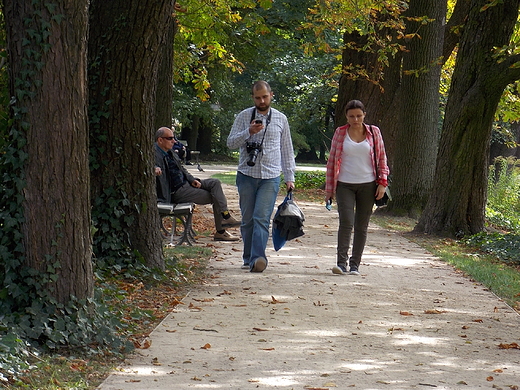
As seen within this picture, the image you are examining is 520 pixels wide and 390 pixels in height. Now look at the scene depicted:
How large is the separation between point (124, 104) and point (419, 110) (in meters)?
10.4

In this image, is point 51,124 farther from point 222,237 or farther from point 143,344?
point 222,237

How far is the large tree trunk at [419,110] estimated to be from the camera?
1758 centimetres

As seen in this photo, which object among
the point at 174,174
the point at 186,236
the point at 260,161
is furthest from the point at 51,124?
the point at 174,174

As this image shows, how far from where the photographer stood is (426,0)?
17.6 meters

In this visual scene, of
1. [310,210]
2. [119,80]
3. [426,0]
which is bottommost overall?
[310,210]

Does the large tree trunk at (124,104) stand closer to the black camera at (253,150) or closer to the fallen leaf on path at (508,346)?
the black camera at (253,150)

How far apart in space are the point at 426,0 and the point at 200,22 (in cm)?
477

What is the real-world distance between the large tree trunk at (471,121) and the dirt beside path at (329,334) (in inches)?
171

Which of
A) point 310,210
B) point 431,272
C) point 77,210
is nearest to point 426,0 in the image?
point 310,210

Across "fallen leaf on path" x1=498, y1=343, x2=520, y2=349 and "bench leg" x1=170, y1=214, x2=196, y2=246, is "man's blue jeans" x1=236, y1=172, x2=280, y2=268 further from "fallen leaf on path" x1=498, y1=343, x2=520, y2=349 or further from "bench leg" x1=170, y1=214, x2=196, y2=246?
"fallen leaf on path" x1=498, y1=343, x2=520, y2=349

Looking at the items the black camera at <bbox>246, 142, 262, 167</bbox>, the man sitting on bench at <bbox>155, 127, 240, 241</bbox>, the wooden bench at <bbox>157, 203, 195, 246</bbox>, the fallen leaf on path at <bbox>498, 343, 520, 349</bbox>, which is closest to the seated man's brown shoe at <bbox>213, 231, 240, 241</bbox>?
the man sitting on bench at <bbox>155, 127, 240, 241</bbox>

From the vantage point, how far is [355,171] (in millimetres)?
9297

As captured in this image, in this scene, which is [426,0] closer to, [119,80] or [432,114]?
[432,114]

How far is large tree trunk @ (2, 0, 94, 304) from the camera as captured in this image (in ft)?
18.1
